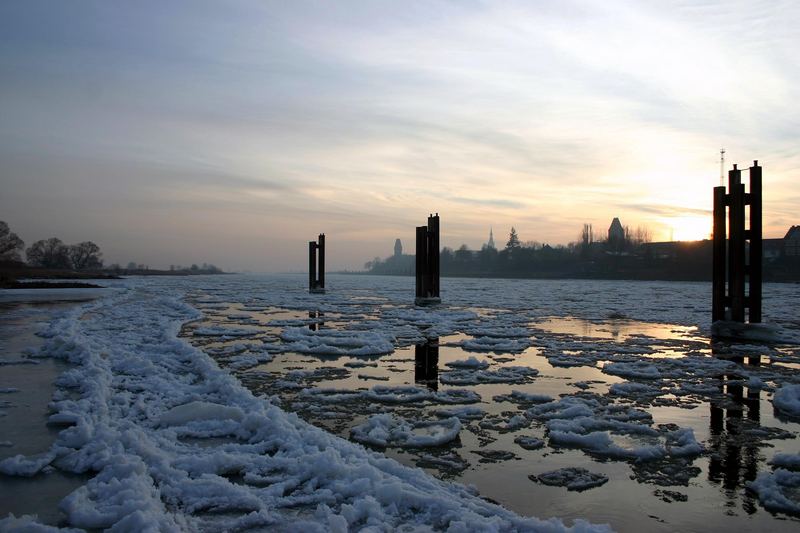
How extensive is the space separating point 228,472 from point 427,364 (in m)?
5.67

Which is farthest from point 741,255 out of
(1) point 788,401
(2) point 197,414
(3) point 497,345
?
(2) point 197,414

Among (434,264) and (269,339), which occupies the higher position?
(434,264)

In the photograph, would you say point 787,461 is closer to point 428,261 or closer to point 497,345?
point 497,345

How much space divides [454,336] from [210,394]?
7856 millimetres

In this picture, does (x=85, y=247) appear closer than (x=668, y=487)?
No

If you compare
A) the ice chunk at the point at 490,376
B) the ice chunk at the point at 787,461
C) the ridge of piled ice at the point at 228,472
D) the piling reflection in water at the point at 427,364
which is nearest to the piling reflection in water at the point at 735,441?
the ice chunk at the point at 787,461

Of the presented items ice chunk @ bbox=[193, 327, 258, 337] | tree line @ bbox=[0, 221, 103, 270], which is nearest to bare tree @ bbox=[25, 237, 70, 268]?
tree line @ bbox=[0, 221, 103, 270]

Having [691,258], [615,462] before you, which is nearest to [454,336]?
[615,462]

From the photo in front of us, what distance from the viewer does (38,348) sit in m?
10.7

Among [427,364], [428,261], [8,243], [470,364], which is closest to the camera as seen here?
[470,364]

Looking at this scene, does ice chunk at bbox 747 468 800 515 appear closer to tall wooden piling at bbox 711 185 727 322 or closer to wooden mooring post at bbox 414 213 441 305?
tall wooden piling at bbox 711 185 727 322

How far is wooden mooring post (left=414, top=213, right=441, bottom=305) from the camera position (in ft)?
86.4

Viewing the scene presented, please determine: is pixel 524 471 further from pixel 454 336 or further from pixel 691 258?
pixel 691 258

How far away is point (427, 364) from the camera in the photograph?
32.2 feet
